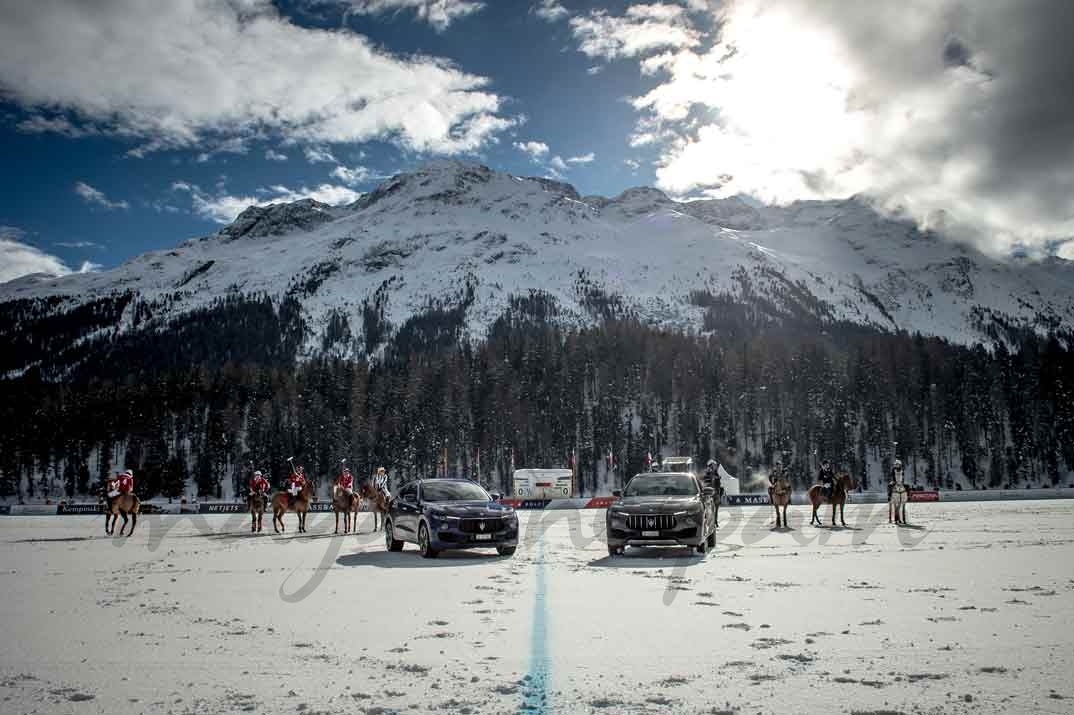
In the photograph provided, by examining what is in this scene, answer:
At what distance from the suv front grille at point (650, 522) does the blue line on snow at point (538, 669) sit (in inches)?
253

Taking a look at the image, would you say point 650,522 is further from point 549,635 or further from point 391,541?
point 549,635

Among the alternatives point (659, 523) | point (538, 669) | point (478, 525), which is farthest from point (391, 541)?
point (538, 669)

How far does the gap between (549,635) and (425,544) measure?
984 centimetres

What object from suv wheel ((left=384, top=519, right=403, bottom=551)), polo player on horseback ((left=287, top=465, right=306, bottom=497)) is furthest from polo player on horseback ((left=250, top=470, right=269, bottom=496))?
suv wheel ((left=384, top=519, right=403, bottom=551))

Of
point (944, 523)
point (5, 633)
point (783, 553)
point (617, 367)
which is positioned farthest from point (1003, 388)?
point (5, 633)

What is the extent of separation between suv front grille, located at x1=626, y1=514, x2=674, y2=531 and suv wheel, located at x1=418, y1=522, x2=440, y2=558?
14.9ft

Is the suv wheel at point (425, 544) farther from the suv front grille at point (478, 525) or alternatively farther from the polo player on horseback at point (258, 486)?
the polo player on horseback at point (258, 486)

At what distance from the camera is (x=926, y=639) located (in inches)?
309

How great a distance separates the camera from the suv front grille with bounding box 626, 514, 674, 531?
1700 centimetres

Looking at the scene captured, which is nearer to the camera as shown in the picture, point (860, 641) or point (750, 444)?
point (860, 641)

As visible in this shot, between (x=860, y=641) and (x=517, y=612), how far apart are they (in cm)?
416

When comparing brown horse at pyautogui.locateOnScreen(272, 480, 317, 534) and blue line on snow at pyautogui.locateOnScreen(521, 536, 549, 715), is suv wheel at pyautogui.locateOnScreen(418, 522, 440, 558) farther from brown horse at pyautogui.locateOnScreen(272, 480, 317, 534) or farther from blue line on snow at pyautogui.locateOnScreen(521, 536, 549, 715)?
brown horse at pyautogui.locateOnScreen(272, 480, 317, 534)

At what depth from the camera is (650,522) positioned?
1708cm

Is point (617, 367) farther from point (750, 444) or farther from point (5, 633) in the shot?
point (5, 633)
